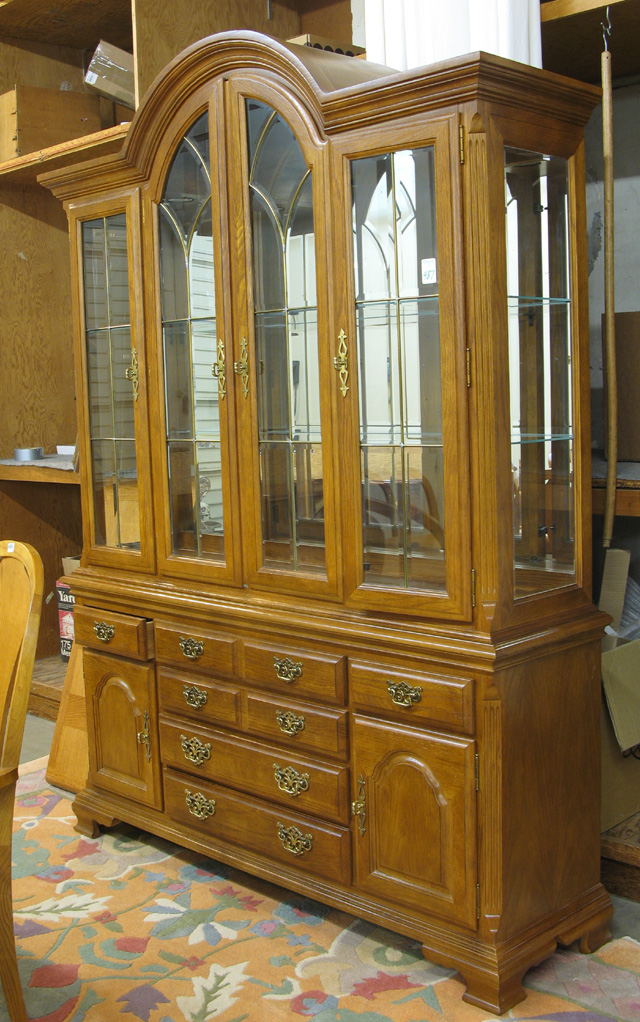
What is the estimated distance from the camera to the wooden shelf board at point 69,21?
3539mm

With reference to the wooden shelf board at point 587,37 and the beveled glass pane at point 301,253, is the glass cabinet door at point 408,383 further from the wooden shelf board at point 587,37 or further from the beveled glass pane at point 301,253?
the wooden shelf board at point 587,37

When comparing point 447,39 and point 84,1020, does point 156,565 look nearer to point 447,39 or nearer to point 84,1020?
point 84,1020

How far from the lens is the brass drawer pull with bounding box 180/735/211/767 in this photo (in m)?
2.59

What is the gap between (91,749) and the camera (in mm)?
2971

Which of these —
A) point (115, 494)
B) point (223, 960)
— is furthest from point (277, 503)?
point (223, 960)

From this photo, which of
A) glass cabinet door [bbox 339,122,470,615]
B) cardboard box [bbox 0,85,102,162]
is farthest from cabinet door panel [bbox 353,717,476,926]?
cardboard box [bbox 0,85,102,162]

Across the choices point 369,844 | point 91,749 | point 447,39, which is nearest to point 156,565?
point 91,749

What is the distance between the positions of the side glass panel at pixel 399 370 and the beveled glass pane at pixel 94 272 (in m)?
0.99

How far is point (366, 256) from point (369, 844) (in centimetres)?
131

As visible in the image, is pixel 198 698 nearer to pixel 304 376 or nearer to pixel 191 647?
pixel 191 647

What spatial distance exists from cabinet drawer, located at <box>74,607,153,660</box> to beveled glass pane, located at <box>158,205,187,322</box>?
33.7 inches

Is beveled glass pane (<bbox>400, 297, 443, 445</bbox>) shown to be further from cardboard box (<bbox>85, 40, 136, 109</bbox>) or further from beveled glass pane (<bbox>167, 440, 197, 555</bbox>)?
cardboard box (<bbox>85, 40, 136, 109</bbox>)

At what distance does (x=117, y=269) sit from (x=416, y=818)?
65.9 inches

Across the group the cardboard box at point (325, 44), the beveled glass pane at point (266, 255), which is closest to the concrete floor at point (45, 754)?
the beveled glass pane at point (266, 255)
